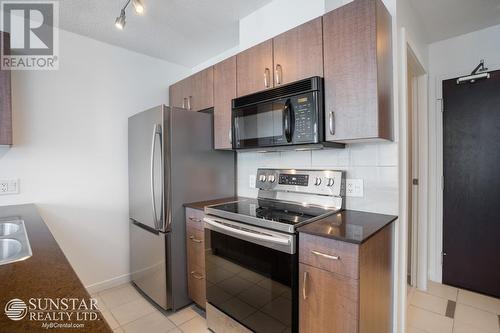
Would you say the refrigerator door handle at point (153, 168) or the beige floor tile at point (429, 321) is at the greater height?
the refrigerator door handle at point (153, 168)

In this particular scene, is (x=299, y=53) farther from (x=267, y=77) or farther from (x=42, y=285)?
(x=42, y=285)

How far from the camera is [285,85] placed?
5.59 feet

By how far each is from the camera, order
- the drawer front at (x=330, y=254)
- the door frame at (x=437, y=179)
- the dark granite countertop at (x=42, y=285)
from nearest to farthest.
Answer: the dark granite countertop at (x=42, y=285), the drawer front at (x=330, y=254), the door frame at (x=437, y=179)

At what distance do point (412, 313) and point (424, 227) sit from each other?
0.80 meters

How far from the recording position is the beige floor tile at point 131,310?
2020mm

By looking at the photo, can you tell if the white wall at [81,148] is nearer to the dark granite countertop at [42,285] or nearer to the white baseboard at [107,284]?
the white baseboard at [107,284]

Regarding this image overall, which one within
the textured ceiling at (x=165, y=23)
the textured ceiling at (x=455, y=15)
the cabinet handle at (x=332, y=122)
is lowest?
the cabinet handle at (x=332, y=122)

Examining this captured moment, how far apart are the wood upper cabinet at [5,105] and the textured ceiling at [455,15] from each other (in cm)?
302

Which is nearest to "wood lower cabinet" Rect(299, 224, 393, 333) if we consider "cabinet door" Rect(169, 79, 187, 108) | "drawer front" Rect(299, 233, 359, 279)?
"drawer front" Rect(299, 233, 359, 279)

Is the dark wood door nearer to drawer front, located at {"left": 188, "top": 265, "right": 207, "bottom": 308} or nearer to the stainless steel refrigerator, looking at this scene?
the stainless steel refrigerator

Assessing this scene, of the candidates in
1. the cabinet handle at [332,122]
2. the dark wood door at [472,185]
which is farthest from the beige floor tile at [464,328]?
the cabinet handle at [332,122]

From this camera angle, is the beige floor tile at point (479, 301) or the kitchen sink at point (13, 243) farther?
the beige floor tile at point (479, 301)

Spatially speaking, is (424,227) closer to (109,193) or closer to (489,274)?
(489,274)

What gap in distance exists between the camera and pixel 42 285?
0.75 metres
